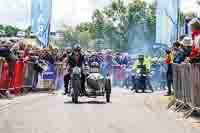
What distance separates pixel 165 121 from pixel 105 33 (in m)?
72.9

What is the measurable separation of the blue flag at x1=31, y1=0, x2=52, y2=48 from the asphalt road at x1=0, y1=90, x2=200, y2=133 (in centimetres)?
→ 1189

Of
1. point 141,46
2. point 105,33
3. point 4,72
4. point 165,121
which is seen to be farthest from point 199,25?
point 105,33

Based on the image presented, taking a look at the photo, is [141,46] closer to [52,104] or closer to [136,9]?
[136,9]

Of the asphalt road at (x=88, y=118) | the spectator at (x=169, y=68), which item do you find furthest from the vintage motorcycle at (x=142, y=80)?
the asphalt road at (x=88, y=118)

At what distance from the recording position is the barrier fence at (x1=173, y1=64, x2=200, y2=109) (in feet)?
52.4

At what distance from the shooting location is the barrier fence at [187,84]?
1598 centimetres

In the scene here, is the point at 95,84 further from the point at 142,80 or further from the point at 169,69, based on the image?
the point at 142,80

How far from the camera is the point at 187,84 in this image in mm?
17312

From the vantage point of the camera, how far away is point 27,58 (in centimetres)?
2773

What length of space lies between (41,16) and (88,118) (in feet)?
57.7

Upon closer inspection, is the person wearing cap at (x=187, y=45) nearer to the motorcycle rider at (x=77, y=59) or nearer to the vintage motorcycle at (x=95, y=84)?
the vintage motorcycle at (x=95, y=84)

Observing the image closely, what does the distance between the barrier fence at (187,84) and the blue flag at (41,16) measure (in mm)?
14333

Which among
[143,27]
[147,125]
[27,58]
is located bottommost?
[147,125]

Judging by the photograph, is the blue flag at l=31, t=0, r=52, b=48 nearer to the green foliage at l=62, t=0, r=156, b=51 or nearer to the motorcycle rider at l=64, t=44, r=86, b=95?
the motorcycle rider at l=64, t=44, r=86, b=95
